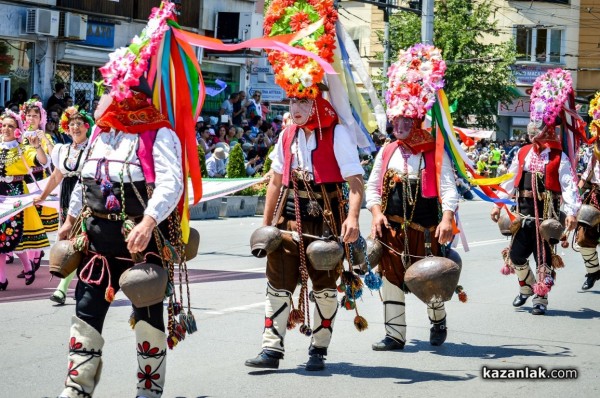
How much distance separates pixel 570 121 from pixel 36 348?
5.67m

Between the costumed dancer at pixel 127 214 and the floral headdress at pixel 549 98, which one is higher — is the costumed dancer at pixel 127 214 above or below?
below

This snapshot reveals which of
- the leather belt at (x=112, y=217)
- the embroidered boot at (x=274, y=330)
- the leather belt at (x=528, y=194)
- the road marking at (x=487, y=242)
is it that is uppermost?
the leather belt at (x=528, y=194)

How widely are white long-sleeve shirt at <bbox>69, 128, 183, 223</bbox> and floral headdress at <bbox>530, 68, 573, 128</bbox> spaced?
552cm

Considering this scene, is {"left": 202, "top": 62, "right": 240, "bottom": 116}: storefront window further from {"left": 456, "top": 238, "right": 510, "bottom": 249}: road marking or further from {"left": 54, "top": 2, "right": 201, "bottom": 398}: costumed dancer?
{"left": 54, "top": 2, "right": 201, "bottom": 398}: costumed dancer

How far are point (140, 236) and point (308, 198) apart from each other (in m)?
2.12

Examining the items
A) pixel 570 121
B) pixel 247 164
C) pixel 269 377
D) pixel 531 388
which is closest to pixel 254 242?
pixel 269 377

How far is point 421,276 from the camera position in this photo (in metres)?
7.58

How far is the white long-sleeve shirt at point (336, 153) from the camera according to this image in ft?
24.0

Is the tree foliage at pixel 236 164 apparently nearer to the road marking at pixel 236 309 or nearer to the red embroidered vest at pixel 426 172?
the road marking at pixel 236 309

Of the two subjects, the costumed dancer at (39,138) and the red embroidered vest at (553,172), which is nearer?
the red embroidered vest at (553,172)

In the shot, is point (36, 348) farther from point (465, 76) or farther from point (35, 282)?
point (465, 76)

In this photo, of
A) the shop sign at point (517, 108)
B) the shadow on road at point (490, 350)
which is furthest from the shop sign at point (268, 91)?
the shadow on road at point (490, 350)

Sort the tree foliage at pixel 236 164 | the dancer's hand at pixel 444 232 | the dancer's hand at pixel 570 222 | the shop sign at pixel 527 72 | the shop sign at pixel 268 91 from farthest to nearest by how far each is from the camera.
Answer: the shop sign at pixel 527 72
the shop sign at pixel 268 91
the tree foliage at pixel 236 164
the dancer's hand at pixel 570 222
the dancer's hand at pixel 444 232

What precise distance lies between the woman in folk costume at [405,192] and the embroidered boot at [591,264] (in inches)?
178
